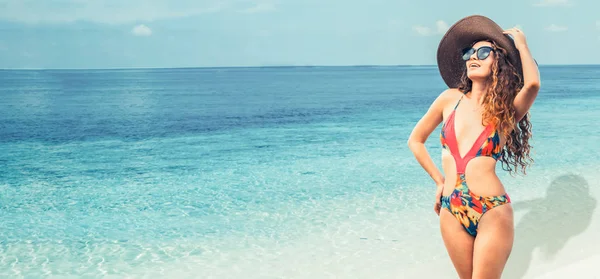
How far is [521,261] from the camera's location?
6.46 meters

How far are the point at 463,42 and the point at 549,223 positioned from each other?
18.1 ft

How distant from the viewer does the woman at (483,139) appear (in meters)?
2.88

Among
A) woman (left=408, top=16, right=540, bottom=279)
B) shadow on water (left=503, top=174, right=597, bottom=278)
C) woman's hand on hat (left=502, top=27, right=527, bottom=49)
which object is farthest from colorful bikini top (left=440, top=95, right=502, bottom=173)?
shadow on water (left=503, top=174, right=597, bottom=278)

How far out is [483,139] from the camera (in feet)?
9.57

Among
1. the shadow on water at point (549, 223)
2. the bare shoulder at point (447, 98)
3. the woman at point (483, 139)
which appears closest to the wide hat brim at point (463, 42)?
the woman at point (483, 139)

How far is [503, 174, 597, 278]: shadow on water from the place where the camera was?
21.8 ft

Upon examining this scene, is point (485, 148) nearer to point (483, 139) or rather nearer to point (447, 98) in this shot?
point (483, 139)

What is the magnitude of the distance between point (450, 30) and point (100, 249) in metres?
6.22

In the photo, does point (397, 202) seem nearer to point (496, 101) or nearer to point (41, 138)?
point (496, 101)

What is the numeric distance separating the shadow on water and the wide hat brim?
3.55 meters

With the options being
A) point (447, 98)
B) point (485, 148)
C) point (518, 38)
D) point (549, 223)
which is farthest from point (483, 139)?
point (549, 223)

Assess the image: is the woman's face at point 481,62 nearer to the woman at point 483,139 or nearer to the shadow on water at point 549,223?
the woman at point 483,139

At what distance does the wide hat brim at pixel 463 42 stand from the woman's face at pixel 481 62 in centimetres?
7

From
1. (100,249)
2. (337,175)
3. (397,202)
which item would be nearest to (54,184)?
(100,249)
